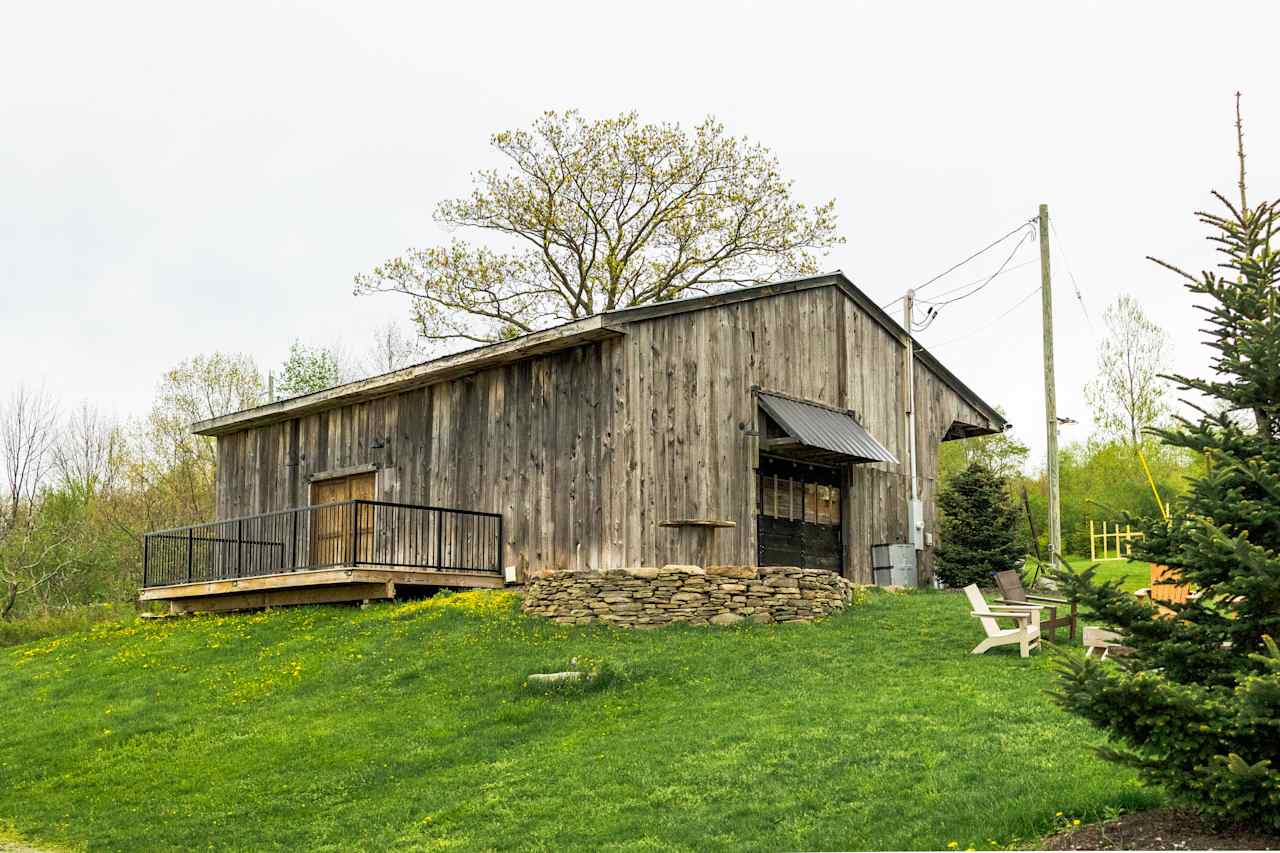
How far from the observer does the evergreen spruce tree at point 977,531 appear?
2081 cm

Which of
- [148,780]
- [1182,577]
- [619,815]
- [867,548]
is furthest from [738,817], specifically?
[867,548]

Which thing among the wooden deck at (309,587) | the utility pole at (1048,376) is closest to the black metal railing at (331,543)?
the wooden deck at (309,587)

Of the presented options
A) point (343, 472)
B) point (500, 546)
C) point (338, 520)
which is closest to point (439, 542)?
point (500, 546)

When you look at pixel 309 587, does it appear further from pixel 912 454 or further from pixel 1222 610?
pixel 1222 610

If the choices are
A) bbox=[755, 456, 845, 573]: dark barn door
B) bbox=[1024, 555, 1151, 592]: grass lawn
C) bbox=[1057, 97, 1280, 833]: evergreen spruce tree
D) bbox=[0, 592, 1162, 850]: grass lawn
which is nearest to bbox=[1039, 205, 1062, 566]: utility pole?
bbox=[1024, 555, 1151, 592]: grass lawn

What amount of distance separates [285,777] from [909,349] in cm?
1402

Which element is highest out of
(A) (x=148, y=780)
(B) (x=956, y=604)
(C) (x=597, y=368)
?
(C) (x=597, y=368)

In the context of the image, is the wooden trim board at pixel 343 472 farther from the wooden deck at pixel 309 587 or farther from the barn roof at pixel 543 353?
the wooden deck at pixel 309 587

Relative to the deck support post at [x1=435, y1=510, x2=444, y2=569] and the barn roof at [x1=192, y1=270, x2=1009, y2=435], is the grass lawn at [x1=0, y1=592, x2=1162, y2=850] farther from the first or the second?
the barn roof at [x1=192, y1=270, x2=1009, y2=435]

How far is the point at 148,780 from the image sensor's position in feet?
39.1

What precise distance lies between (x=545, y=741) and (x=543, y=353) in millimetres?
7664

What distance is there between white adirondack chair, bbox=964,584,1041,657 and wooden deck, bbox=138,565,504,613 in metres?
7.52

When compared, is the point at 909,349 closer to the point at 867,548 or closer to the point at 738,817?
the point at 867,548

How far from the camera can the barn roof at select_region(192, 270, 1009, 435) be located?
17.2 metres
